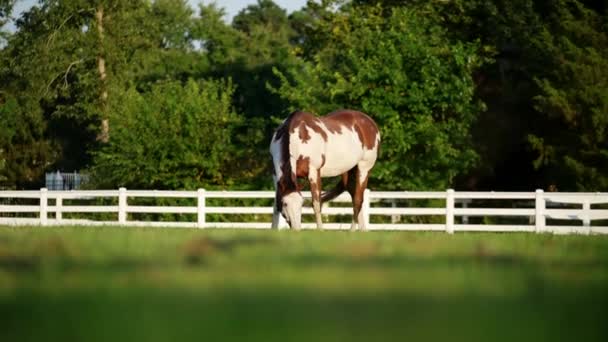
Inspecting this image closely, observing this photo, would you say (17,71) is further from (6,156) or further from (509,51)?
(509,51)

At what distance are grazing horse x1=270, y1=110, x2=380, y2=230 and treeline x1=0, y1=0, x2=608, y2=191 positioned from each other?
22.1ft

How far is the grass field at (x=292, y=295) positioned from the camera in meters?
4.21

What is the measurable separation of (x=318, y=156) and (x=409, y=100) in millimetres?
9545

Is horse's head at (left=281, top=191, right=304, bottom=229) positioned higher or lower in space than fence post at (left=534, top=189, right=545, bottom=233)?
higher

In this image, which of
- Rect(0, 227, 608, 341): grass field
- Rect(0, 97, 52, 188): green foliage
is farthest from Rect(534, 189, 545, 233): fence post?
Rect(0, 97, 52, 188): green foliage

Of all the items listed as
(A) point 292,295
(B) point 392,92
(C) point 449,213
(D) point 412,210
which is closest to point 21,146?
(B) point 392,92

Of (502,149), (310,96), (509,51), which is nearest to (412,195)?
(310,96)

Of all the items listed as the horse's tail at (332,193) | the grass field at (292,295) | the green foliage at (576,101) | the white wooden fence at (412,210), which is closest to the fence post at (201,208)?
the white wooden fence at (412,210)

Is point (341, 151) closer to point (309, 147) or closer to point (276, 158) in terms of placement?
point (309, 147)

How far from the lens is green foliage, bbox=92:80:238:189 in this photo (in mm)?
27531

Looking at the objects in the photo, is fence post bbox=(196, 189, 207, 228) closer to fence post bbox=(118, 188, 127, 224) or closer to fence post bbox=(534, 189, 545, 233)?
fence post bbox=(118, 188, 127, 224)

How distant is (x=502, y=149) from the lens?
3281 centimetres

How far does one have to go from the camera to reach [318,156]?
17297mm

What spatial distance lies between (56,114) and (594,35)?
23.5m
